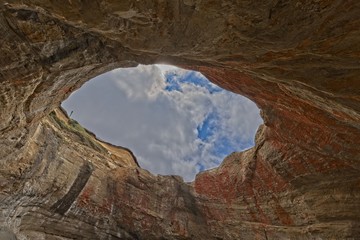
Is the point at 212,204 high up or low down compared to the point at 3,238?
up

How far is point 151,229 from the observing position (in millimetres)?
16516

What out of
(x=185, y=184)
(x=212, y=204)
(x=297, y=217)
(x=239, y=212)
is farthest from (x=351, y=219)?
(x=185, y=184)

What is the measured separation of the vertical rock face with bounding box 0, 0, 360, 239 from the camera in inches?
225

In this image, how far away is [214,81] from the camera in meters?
13.7

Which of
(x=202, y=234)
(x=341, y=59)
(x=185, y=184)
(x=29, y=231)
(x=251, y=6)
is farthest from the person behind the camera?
(x=185, y=184)

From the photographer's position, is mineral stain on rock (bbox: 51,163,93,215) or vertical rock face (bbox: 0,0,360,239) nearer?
vertical rock face (bbox: 0,0,360,239)

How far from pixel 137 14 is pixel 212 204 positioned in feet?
45.2

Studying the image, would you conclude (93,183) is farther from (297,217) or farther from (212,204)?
(297,217)

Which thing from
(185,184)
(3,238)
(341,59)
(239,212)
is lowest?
(3,238)

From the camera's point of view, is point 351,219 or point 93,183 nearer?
point 351,219

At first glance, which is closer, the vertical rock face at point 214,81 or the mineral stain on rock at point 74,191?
the vertical rock face at point 214,81

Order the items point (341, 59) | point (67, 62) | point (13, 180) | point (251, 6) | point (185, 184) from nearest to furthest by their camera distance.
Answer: point (251, 6), point (341, 59), point (67, 62), point (13, 180), point (185, 184)

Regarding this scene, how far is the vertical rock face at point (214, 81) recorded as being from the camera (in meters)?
5.71

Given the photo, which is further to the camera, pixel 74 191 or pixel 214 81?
pixel 74 191
